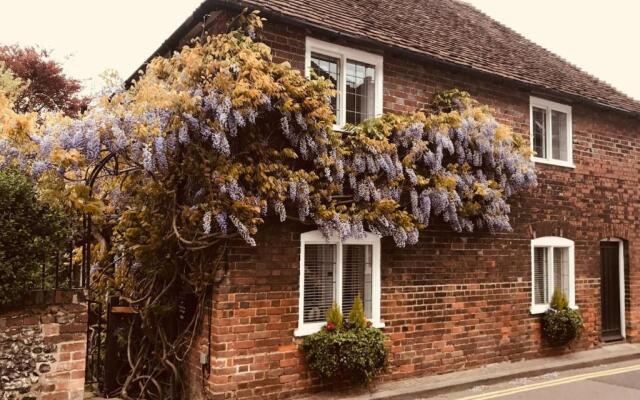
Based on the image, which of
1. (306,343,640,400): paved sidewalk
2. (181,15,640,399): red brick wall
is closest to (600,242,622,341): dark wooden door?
(181,15,640,399): red brick wall

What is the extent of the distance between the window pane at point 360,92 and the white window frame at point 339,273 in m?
1.87

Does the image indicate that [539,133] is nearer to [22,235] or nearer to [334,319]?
[334,319]

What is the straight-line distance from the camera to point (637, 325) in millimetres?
11711

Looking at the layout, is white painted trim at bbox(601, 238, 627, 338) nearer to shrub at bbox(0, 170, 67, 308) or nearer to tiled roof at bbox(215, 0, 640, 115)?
tiled roof at bbox(215, 0, 640, 115)

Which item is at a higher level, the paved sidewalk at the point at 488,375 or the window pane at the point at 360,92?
the window pane at the point at 360,92

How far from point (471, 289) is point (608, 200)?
15.5 ft

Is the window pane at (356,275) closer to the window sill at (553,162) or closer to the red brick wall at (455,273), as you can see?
the red brick wall at (455,273)

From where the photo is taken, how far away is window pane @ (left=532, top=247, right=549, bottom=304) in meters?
10.3

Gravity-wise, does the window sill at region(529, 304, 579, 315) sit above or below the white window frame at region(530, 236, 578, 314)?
below

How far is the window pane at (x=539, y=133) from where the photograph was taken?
10594 millimetres

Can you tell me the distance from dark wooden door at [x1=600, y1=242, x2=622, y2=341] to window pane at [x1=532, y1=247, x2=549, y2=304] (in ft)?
6.62

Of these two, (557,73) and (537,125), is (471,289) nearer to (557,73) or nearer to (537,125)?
(537,125)

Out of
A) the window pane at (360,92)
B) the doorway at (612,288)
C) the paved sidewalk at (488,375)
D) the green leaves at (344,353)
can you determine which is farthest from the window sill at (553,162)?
the green leaves at (344,353)

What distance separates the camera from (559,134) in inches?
435
